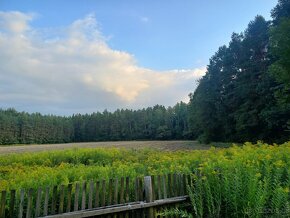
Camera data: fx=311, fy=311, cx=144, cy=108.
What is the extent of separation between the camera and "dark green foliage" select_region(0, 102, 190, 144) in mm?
101375

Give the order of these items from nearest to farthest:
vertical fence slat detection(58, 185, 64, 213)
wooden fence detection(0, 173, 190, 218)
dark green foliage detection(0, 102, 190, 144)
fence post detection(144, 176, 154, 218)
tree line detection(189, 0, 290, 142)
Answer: wooden fence detection(0, 173, 190, 218) → vertical fence slat detection(58, 185, 64, 213) → fence post detection(144, 176, 154, 218) → tree line detection(189, 0, 290, 142) → dark green foliage detection(0, 102, 190, 144)

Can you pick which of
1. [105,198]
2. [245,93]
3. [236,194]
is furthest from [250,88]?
[105,198]

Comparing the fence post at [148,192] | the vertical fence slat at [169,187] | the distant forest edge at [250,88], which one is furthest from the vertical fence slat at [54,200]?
the distant forest edge at [250,88]

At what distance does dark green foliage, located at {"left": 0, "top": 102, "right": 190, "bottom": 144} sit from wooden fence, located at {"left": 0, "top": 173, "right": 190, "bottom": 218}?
88.9 m

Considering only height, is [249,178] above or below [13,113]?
below

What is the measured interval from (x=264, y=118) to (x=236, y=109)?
7.70 metres

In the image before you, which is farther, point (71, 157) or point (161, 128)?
point (161, 128)

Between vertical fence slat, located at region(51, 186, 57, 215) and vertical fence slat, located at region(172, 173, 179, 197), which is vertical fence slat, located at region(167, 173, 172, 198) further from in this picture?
vertical fence slat, located at region(51, 186, 57, 215)

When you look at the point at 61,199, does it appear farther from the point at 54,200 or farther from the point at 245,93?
the point at 245,93

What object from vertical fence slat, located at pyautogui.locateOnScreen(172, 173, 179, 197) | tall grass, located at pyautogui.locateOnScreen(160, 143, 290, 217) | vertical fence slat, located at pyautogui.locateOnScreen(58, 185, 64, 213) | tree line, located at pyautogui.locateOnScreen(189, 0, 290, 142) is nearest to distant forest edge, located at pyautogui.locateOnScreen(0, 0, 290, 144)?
tree line, located at pyautogui.locateOnScreen(189, 0, 290, 142)

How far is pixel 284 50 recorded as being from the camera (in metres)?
22.7

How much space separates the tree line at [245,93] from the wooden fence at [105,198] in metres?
21.3

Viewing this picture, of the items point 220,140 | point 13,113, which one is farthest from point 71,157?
point 13,113

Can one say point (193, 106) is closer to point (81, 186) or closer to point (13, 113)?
point (81, 186)
